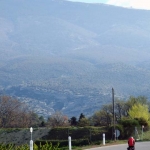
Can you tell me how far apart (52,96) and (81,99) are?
14.2m

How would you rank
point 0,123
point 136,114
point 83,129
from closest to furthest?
point 83,129
point 136,114
point 0,123

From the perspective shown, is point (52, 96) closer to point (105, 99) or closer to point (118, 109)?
point (105, 99)

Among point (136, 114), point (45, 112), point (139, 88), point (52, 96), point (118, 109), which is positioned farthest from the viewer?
point (52, 96)

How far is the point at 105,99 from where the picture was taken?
561ft

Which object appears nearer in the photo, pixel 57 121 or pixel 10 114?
pixel 10 114

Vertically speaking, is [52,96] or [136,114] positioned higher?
[52,96]

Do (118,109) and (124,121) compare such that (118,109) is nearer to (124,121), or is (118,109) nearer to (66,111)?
(124,121)

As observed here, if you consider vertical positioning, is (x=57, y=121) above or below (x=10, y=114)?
below

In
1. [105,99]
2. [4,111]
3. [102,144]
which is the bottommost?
[102,144]

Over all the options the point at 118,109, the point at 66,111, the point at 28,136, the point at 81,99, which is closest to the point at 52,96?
the point at 81,99

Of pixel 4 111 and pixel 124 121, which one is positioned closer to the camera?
pixel 124 121

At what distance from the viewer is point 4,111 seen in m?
59.0

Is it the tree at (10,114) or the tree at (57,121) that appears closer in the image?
the tree at (10,114)

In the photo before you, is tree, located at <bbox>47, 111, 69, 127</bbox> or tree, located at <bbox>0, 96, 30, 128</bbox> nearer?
tree, located at <bbox>0, 96, 30, 128</bbox>
